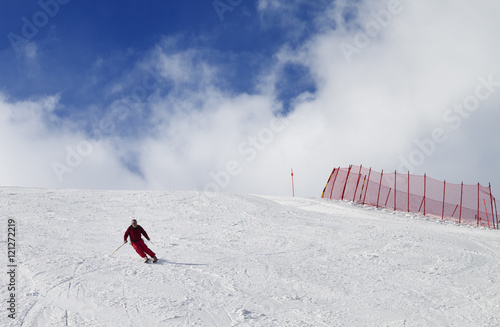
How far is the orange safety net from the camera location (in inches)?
945

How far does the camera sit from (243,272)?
9398 millimetres

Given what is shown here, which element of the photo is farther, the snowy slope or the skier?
the skier

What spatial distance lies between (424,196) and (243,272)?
18.5 m

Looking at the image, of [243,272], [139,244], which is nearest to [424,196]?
[243,272]

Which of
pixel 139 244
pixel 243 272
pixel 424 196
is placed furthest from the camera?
pixel 424 196

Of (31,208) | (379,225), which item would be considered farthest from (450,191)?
(31,208)

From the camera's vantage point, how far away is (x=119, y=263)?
9797 mm

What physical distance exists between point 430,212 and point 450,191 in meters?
1.82

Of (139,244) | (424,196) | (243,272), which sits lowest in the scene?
(243,272)

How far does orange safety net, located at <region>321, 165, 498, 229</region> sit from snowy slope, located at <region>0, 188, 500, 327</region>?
317 inches

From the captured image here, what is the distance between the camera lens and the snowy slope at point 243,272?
6996mm

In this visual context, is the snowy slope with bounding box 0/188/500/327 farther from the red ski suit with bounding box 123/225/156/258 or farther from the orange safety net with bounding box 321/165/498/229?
the orange safety net with bounding box 321/165/498/229

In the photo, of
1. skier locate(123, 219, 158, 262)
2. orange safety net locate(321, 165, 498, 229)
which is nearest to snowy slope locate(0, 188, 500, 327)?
skier locate(123, 219, 158, 262)

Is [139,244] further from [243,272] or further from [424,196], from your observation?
[424,196]
